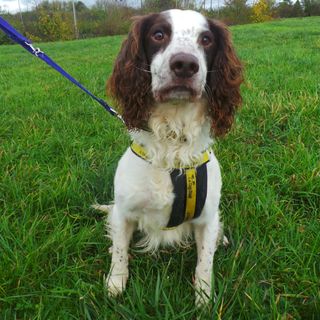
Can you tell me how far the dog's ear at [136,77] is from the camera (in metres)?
2.03

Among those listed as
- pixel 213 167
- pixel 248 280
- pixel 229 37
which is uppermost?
pixel 229 37

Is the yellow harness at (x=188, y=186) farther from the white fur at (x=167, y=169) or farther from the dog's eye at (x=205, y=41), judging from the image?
the dog's eye at (x=205, y=41)

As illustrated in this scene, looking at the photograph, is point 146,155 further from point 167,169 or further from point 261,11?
point 261,11

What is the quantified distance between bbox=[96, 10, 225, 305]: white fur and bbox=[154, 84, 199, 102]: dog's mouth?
5 centimetres

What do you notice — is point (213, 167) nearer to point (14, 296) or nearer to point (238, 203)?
point (238, 203)

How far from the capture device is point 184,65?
1741mm

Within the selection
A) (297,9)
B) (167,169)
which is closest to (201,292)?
(167,169)

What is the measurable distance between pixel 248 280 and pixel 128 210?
0.68 m

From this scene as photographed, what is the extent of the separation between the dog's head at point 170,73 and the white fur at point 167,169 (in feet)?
0.04

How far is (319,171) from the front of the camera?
9.25 ft

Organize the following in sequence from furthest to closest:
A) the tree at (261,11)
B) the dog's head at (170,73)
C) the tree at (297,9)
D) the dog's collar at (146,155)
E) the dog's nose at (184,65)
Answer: the tree at (297,9) → the tree at (261,11) → the dog's collar at (146,155) → the dog's head at (170,73) → the dog's nose at (184,65)

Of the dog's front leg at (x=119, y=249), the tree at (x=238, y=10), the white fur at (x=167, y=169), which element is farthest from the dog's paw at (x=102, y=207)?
the tree at (x=238, y=10)

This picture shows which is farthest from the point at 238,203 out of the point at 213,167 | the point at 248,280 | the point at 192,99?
the point at 192,99

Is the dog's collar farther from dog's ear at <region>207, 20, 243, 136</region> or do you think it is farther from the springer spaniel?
dog's ear at <region>207, 20, 243, 136</region>
